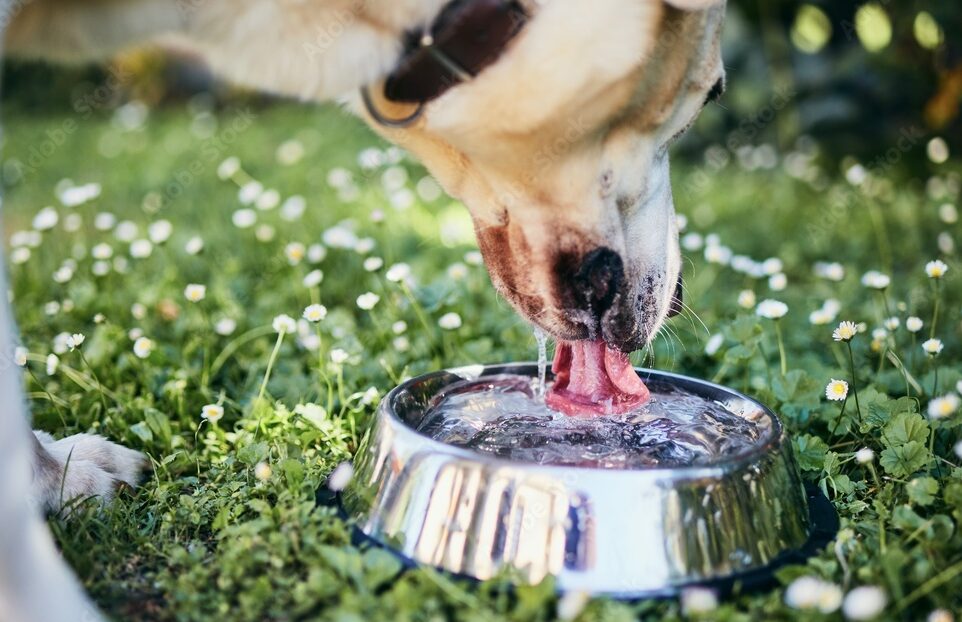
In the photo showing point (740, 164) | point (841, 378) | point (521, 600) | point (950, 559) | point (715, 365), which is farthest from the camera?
point (740, 164)

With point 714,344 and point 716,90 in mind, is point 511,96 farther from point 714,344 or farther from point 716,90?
point 714,344

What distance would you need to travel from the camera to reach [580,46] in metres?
1.70

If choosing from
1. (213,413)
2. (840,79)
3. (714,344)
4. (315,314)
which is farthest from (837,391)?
(840,79)

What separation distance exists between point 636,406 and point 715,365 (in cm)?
66

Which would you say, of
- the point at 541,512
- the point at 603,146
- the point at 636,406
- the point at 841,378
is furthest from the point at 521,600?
the point at 841,378

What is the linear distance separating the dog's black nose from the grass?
0.37 metres

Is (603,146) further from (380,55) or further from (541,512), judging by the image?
(541,512)

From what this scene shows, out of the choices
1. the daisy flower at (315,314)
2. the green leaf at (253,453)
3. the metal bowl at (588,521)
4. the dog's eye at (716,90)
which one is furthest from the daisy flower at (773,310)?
the green leaf at (253,453)

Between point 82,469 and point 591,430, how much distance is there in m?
1.02

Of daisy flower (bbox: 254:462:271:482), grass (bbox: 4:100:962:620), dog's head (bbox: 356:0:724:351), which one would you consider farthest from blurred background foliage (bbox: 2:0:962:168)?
daisy flower (bbox: 254:462:271:482)

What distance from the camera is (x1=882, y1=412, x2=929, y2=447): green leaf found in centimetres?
191

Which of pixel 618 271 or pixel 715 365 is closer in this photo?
pixel 618 271

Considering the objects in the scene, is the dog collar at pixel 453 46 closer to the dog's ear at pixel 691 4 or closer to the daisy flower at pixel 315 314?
the dog's ear at pixel 691 4

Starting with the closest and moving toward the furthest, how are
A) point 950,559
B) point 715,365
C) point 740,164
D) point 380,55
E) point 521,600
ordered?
point 521,600, point 950,559, point 380,55, point 715,365, point 740,164
